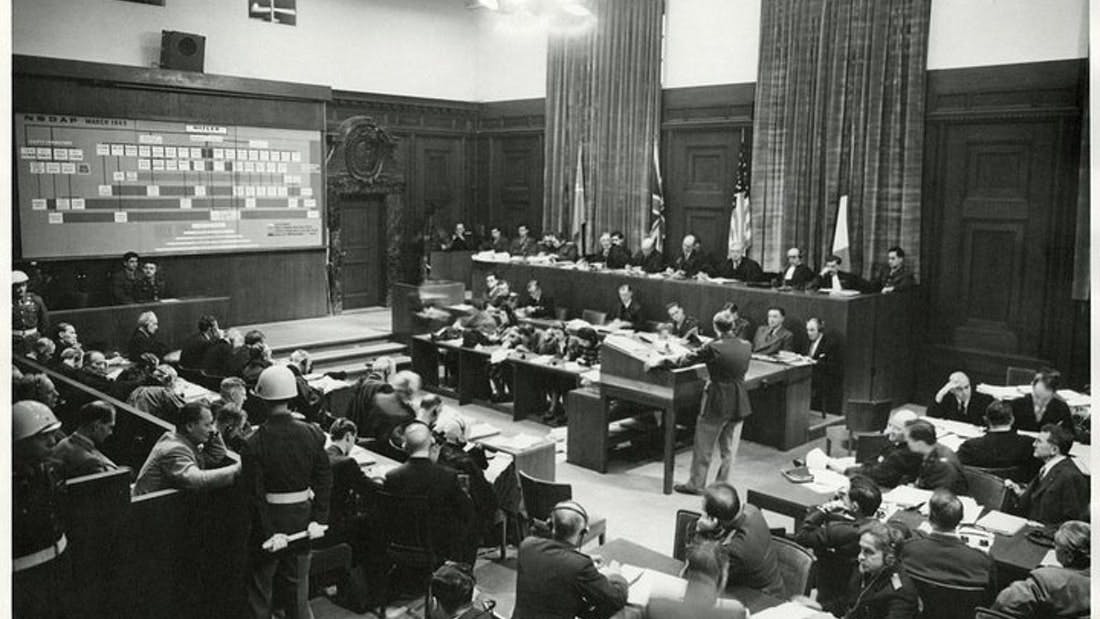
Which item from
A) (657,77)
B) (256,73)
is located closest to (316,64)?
(256,73)

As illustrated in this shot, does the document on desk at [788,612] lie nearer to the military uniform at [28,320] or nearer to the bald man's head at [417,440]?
the bald man's head at [417,440]

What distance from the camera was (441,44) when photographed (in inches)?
599

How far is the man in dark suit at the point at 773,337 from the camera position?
382 inches

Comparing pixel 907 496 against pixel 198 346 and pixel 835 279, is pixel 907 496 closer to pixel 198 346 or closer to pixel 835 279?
pixel 835 279

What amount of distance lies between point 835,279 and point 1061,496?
534 centimetres

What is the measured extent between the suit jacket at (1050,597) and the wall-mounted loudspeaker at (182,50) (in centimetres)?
1105

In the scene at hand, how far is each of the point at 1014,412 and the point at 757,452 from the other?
236 cm

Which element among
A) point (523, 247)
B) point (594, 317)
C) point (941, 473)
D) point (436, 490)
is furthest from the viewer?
point (523, 247)

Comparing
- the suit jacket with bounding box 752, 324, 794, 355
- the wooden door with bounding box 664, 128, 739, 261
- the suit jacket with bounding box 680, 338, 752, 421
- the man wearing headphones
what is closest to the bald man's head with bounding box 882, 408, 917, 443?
the suit jacket with bounding box 680, 338, 752, 421

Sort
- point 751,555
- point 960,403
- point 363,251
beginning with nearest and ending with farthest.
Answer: point 751,555 → point 960,403 → point 363,251

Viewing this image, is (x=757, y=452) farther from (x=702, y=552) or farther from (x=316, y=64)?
(x=316, y=64)

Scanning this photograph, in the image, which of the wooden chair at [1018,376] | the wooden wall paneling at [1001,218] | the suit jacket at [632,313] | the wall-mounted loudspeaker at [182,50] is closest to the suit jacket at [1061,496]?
the wooden chair at [1018,376]

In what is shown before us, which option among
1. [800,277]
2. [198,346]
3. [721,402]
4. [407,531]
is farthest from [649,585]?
[800,277]

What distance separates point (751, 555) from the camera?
14.5ft
